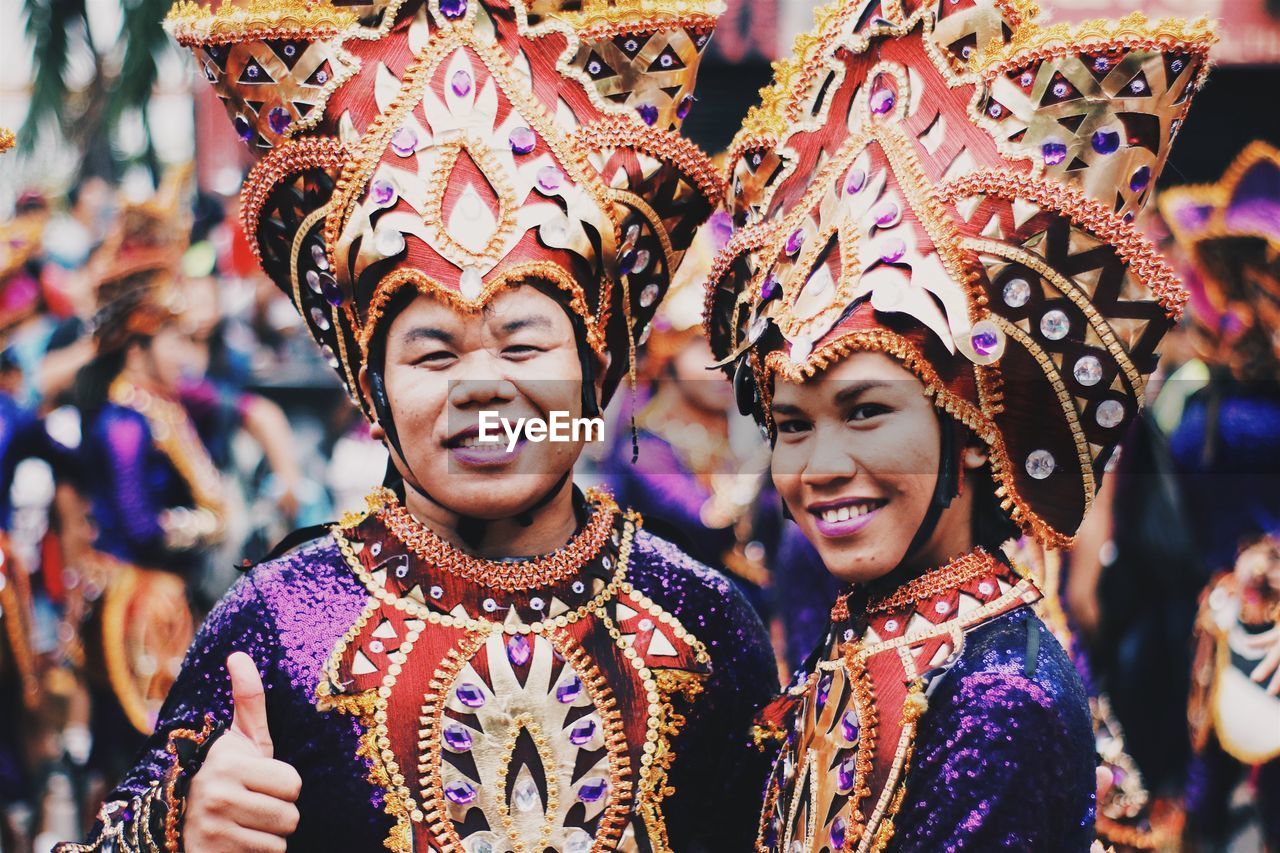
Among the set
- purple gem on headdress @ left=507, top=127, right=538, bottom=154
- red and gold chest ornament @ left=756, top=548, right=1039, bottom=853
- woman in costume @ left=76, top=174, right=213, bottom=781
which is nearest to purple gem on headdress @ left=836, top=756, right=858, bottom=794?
red and gold chest ornament @ left=756, top=548, right=1039, bottom=853

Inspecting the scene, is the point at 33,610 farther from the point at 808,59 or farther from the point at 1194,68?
the point at 1194,68

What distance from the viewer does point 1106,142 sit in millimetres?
2674

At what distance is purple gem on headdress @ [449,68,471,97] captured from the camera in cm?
300

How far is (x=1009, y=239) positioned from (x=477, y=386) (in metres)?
0.94

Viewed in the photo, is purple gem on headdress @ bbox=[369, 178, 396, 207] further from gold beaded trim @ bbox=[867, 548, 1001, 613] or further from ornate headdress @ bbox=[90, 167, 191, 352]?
ornate headdress @ bbox=[90, 167, 191, 352]

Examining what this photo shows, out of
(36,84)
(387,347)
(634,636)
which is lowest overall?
(634,636)

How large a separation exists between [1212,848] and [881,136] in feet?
14.4

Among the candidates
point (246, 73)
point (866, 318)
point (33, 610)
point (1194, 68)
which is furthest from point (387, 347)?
point (33, 610)

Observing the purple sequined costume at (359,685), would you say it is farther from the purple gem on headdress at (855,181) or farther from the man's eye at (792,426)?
the purple gem on headdress at (855,181)

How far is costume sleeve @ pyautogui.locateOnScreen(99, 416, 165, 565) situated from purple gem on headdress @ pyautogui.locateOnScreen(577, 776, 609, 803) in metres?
4.03

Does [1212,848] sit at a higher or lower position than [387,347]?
lower

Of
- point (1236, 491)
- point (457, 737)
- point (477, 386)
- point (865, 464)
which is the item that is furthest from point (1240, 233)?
point (457, 737)

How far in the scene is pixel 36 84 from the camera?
24.1 feet

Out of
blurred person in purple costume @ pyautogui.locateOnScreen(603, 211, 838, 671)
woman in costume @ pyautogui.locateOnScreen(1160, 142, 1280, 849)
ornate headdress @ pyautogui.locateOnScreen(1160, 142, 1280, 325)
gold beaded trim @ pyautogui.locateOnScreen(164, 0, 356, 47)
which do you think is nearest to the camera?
gold beaded trim @ pyautogui.locateOnScreen(164, 0, 356, 47)
